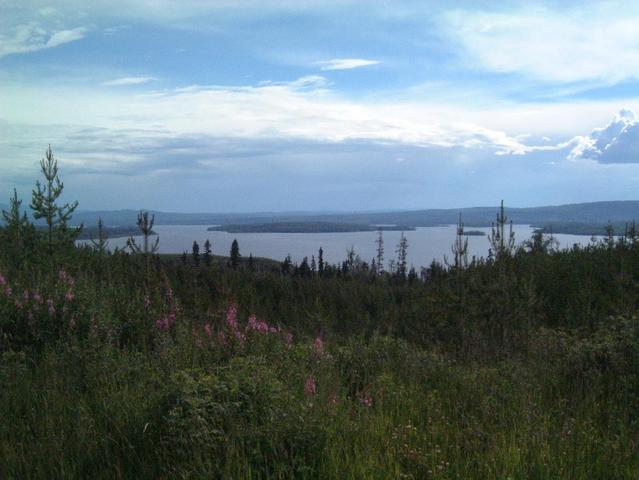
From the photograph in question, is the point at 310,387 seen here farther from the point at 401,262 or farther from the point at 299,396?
the point at 401,262

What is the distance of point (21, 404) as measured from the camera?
517cm

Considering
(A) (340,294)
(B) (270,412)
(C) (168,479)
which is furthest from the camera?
(A) (340,294)

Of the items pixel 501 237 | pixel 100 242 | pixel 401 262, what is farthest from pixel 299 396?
pixel 401 262

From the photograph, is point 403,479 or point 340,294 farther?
point 340,294

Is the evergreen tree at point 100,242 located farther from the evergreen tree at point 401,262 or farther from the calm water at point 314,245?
the evergreen tree at point 401,262

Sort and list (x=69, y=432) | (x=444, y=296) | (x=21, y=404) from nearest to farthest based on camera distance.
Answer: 1. (x=69, y=432)
2. (x=21, y=404)
3. (x=444, y=296)

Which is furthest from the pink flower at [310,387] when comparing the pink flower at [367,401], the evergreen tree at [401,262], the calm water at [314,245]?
the evergreen tree at [401,262]

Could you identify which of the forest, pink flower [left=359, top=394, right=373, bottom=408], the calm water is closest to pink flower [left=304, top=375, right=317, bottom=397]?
the forest

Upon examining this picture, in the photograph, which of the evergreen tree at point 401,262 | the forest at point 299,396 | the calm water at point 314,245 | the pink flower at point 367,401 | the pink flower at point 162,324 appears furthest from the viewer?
the calm water at point 314,245

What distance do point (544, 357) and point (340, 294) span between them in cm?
1441

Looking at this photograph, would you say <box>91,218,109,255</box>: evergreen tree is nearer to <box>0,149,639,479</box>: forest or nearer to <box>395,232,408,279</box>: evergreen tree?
<box>0,149,639,479</box>: forest

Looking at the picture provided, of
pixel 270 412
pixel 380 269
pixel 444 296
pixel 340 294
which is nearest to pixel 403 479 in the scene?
pixel 270 412

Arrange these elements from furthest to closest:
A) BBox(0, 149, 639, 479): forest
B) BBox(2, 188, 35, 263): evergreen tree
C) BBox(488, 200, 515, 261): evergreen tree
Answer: BBox(2, 188, 35, 263): evergreen tree
BBox(488, 200, 515, 261): evergreen tree
BBox(0, 149, 639, 479): forest

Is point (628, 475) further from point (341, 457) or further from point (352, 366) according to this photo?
point (352, 366)
